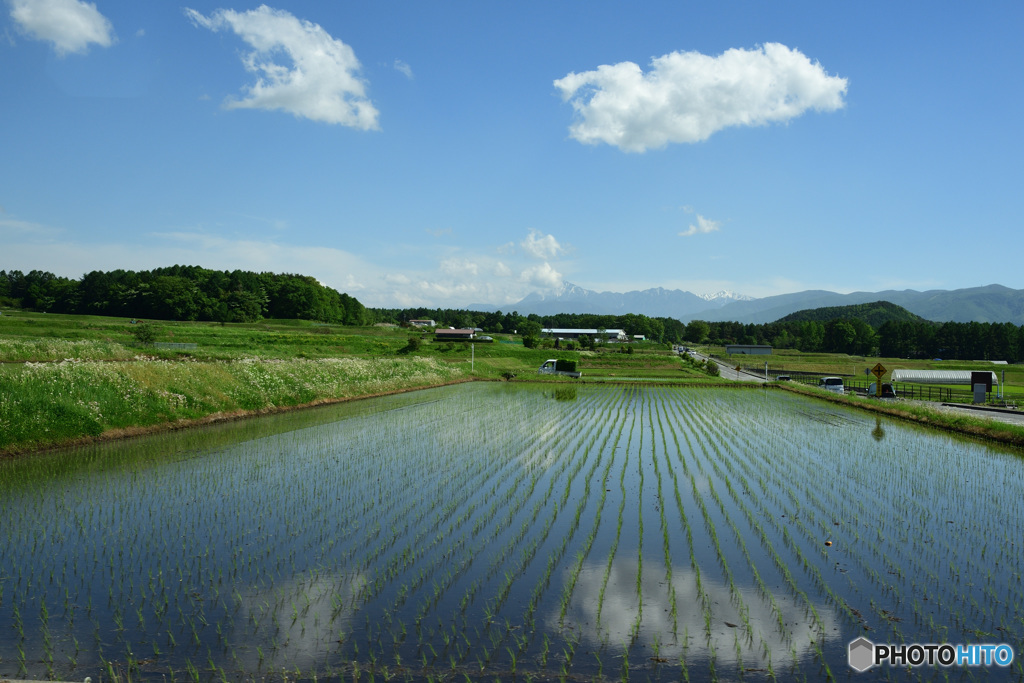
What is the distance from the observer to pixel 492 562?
8188 millimetres

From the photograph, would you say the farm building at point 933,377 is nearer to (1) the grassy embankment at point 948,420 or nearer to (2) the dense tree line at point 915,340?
(1) the grassy embankment at point 948,420

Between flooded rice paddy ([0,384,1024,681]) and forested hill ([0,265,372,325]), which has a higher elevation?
forested hill ([0,265,372,325])

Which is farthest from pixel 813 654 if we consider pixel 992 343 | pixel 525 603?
pixel 992 343

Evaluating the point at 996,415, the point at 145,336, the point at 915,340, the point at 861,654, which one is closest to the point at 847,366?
the point at 915,340

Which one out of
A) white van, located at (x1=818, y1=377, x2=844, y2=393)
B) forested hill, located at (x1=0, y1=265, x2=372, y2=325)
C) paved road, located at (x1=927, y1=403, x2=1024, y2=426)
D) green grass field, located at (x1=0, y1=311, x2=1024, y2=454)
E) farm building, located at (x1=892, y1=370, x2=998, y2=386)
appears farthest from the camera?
forested hill, located at (x1=0, y1=265, x2=372, y2=325)

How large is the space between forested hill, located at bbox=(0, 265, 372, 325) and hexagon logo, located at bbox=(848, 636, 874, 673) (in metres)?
87.7

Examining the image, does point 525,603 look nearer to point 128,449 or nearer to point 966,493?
point 966,493

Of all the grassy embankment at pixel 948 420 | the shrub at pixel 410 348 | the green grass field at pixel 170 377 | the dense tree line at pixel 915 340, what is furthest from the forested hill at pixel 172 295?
the dense tree line at pixel 915 340

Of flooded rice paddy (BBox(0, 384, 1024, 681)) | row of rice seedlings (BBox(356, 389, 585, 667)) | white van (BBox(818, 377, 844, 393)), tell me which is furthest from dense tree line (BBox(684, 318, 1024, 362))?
row of rice seedlings (BBox(356, 389, 585, 667))

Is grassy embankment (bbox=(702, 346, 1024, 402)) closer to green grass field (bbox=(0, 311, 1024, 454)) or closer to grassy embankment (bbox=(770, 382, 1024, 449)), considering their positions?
green grass field (bbox=(0, 311, 1024, 454))

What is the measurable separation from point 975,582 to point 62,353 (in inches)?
1254

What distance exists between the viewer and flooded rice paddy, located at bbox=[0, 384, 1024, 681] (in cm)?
574

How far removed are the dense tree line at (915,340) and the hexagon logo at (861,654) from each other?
143 metres

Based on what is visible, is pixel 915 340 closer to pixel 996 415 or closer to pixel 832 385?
pixel 832 385
